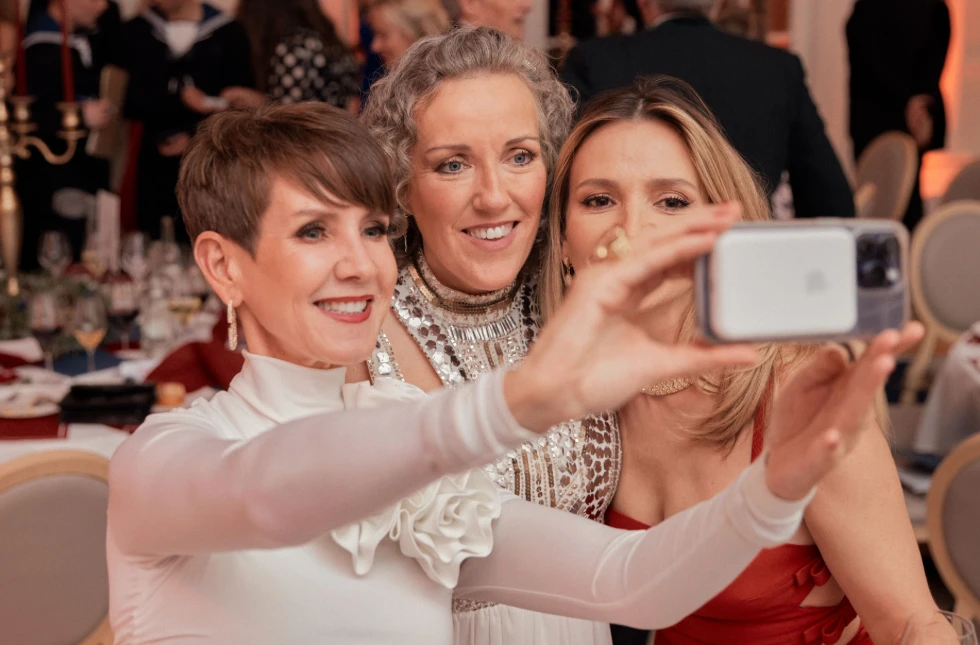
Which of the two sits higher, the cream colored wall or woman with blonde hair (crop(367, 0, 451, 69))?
woman with blonde hair (crop(367, 0, 451, 69))

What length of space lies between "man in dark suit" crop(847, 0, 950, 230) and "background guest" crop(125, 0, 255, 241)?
347 centimetres

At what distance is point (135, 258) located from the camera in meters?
3.92

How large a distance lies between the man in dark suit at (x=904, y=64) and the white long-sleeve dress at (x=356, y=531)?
217 inches

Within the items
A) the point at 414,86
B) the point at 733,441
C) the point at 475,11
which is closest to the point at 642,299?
the point at 733,441

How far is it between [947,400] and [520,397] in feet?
10.4

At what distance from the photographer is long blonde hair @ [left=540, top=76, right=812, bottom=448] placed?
1.75 metres

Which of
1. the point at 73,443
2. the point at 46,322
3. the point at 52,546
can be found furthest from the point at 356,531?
the point at 46,322

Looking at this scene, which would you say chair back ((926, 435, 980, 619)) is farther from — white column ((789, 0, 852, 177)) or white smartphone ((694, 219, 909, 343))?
white column ((789, 0, 852, 177))

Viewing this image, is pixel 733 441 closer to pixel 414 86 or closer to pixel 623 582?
pixel 623 582

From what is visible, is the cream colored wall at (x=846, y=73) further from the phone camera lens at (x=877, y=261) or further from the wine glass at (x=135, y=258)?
the phone camera lens at (x=877, y=261)

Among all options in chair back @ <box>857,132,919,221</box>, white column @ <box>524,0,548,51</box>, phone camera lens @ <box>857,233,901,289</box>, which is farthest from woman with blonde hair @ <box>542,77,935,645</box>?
white column @ <box>524,0,548,51</box>

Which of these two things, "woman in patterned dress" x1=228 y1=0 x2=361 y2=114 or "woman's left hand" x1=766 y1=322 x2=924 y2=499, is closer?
"woman's left hand" x1=766 y1=322 x2=924 y2=499

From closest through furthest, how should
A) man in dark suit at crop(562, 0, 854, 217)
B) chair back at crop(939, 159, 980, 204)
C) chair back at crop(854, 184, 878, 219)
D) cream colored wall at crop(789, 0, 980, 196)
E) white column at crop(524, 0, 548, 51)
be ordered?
man in dark suit at crop(562, 0, 854, 217)
chair back at crop(939, 159, 980, 204)
chair back at crop(854, 184, 878, 219)
cream colored wall at crop(789, 0, 980, 196)
white column at crop(524, 0, 548, 51)

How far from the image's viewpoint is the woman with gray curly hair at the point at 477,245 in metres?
1.79
